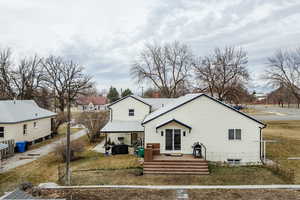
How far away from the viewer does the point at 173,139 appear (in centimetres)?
1616

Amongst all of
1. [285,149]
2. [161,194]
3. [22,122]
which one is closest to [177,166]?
[161,194]

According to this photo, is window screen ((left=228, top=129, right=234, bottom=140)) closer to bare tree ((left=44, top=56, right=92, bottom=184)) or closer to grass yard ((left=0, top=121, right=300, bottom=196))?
grass yard ((left=0, top=121, right=300, bottom=196))

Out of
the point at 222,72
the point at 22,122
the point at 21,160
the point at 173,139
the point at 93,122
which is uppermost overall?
the point at 222,72

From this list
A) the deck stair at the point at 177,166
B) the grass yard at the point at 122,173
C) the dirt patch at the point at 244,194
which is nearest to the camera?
the dirt patch at the point at 244,194

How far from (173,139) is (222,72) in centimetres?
1976

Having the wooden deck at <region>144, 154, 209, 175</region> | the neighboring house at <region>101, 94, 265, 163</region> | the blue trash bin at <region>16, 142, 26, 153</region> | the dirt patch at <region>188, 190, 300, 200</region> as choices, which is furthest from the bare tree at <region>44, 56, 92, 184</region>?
the dirt patch at <region>188, 190, 300, 200</region>

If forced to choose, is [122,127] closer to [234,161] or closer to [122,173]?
[122,173]

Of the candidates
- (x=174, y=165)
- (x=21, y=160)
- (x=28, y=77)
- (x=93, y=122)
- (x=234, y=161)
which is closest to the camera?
(x=174, y=165)

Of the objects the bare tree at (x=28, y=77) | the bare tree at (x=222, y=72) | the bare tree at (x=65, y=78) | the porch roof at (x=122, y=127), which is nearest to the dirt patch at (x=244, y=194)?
the porch roof at (x=122, y=127)

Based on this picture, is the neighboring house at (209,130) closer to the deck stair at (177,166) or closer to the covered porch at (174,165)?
the covered porch at (174,165)

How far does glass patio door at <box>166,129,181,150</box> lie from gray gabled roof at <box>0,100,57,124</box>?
15.4m

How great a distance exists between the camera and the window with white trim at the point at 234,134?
15.7 metres

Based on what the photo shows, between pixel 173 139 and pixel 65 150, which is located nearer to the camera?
pixel 173 139

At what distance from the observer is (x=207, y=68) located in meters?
33.7
